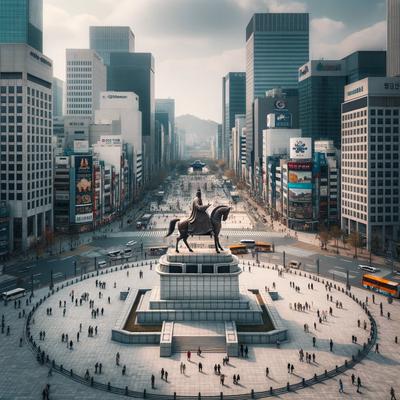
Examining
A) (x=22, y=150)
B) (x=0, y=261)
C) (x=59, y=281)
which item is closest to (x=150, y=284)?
(x=59, y=281)

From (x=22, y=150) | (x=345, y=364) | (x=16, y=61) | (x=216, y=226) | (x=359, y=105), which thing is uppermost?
(x=16, y=61)

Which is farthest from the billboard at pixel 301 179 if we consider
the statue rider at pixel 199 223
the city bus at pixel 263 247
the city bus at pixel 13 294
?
the city bus at pixel 13 294

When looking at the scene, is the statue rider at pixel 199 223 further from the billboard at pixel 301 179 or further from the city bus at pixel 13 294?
the billboard at pixel 301 179

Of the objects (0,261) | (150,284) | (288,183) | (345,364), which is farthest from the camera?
(288,183)

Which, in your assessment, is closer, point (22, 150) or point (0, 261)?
point (0, 261)

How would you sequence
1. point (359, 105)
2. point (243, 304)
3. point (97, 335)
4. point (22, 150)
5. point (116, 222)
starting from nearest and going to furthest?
point (97, 335) → point (243, 304) → point (22, 150) → point (359, 105) → point (116, 222)

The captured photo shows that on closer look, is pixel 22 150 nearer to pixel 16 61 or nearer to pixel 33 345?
pixel 16 61

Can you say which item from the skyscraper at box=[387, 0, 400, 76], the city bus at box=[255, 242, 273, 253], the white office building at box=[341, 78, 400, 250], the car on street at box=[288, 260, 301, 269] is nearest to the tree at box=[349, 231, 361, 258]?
the white office building at box=[341, 78, 400, 250]

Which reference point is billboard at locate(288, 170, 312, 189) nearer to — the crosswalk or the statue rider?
the crosswalk
